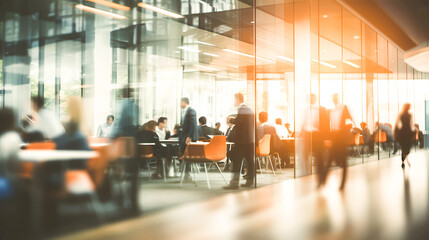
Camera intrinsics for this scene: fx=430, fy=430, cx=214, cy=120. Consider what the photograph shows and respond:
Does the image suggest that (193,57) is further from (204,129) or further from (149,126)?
(149,126)

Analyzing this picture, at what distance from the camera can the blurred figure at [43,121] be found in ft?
15.2

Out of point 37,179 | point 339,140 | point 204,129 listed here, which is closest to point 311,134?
point 204,129

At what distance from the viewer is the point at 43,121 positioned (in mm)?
4727

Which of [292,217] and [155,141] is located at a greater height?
[155,141]

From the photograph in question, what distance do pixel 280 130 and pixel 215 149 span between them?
324 centimetres

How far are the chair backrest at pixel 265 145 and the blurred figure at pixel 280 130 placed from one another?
69 centimetres

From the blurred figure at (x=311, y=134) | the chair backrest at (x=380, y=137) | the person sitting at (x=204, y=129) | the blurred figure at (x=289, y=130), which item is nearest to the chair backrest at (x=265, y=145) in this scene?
the blurred figure at (x=289, y=130)

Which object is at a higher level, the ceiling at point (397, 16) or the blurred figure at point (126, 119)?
the ceiling at point (397, 16)

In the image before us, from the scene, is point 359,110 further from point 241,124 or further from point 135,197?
point 135,197

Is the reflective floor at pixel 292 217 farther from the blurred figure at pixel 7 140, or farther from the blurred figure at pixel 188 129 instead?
the blurred figure at pixel 188 129

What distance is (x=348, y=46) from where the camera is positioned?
1392 centimetres

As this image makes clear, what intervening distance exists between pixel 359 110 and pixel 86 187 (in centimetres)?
1230

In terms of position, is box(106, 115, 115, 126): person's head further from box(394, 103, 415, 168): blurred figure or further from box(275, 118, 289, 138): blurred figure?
box(394, 103, 415, 168): blurred figure

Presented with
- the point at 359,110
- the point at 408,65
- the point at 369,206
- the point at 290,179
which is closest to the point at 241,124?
the point at 290,179
